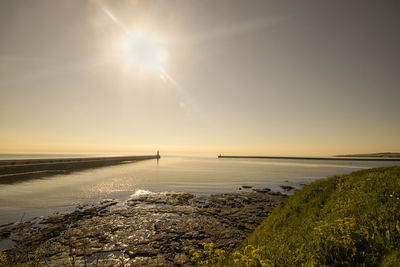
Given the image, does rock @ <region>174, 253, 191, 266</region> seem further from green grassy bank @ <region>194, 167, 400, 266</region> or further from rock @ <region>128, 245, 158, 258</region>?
green grassy bank @ <region>194, 167, 400, 266</region>

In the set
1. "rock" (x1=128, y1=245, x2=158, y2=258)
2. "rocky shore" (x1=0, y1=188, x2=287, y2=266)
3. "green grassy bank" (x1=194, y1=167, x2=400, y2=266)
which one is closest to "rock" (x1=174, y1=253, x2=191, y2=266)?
"rocky shore" (x1=0, y1=188, x2=287, y2=266)

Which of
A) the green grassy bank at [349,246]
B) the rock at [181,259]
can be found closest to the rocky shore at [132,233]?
the rock at [181,259]

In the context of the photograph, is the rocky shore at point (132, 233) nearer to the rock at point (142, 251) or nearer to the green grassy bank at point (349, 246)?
the rock at point (142, 251)

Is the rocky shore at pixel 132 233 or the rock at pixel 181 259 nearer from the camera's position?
the rock at pixel 181 259

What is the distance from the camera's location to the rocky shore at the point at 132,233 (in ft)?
33.8

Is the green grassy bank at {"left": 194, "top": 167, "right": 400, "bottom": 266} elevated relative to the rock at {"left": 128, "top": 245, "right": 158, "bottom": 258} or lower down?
elevated

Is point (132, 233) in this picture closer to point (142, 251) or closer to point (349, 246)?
point (142, 251)

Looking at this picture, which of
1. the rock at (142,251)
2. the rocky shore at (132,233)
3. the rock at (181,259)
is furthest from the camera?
the rock at (142,251)

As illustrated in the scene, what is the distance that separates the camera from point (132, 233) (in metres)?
13.5

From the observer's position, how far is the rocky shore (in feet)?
33.8

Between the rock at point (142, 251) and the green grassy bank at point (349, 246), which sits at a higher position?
the green grassy bank at point (349, 246)

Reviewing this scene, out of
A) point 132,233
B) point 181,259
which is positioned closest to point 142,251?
point 181,259

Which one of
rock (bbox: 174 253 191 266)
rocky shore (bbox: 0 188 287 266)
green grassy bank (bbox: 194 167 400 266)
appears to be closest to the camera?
green grassy bank (bbox: 194 167 400 266)

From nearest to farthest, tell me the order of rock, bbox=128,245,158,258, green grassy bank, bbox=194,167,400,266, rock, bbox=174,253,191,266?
A: green grassy bank, bbox=194,167,400,266 → rock, bbox=174,253,191,266 → rock, bbox=128,245,158,258
